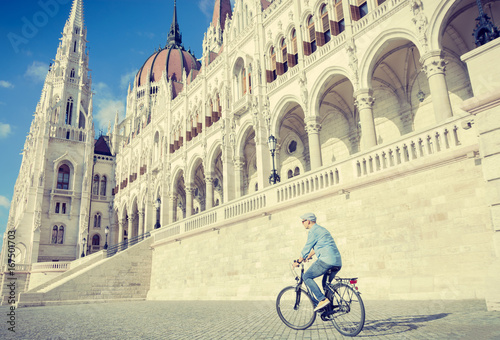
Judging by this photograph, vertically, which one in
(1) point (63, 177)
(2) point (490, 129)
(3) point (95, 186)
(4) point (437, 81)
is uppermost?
(1) point (63, 177)

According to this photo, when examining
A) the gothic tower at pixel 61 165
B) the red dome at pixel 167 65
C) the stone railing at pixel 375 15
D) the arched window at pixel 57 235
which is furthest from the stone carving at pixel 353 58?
the red dome at pixel 167 65

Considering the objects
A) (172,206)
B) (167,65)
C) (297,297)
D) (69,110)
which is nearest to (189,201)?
(172,206)

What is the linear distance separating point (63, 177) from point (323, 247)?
48.4 m

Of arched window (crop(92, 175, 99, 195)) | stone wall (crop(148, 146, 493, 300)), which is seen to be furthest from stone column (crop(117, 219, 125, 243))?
stone wall (crop(148, 146, 493, 300))

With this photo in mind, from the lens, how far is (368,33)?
17.4m

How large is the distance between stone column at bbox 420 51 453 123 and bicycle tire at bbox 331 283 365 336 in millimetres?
10666

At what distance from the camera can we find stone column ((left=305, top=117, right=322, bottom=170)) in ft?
61.7

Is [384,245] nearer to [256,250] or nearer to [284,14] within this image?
[256,250]

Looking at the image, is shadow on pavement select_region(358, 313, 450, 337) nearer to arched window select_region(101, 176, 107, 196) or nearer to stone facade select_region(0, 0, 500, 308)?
stone facade select_region(0, 0, 500, 308)

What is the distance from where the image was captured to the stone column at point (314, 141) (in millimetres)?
18797

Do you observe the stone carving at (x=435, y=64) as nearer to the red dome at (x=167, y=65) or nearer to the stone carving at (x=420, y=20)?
the stone carving at (x=420, y=20)

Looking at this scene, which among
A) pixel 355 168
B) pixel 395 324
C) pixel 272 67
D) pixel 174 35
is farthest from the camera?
pixel 174 35

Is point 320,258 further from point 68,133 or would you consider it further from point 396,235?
point 68,133

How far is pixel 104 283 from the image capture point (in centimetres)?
2173
